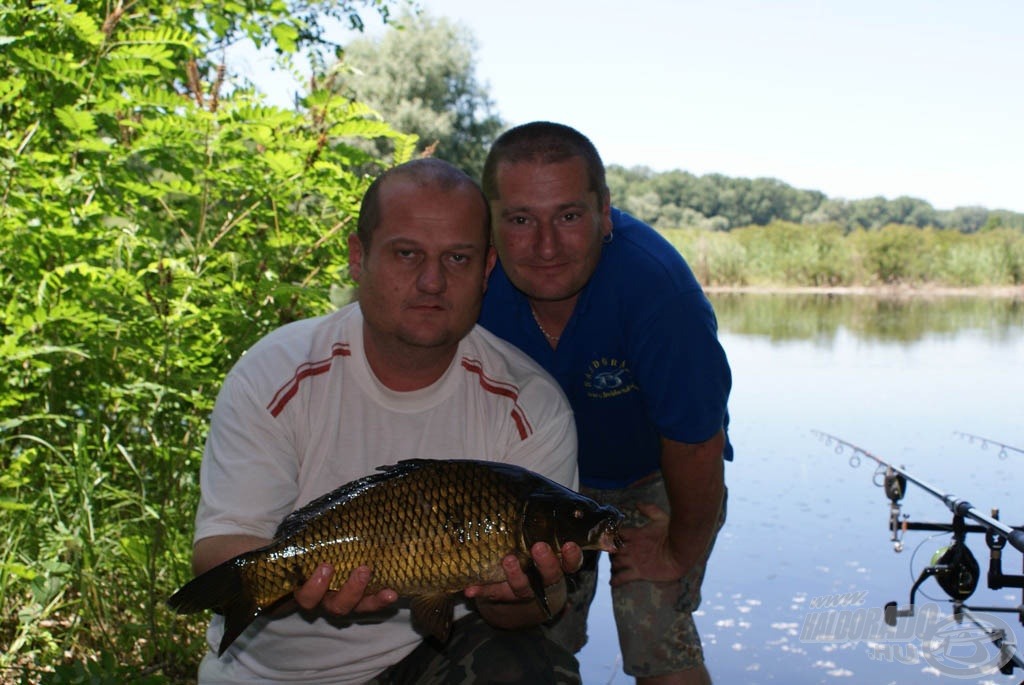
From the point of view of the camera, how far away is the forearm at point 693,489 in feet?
7.86

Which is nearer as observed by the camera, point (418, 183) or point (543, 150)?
point (418, 183)

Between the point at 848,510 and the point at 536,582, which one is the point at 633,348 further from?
the point at 848,510

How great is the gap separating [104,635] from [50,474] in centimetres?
72

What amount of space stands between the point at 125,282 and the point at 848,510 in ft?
16.6

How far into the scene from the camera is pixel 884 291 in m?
23.7

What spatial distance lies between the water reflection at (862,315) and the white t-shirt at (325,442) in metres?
15.2

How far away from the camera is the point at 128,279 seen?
3.14 m

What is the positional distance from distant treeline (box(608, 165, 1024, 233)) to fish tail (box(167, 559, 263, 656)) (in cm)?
2972

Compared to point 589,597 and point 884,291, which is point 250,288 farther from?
point 884,291

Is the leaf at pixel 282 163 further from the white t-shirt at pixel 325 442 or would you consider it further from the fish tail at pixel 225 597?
the fish tail at pixel 225 597

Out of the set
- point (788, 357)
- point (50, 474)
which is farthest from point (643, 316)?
point (788, 357)

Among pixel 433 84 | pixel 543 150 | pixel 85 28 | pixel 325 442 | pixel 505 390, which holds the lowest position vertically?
pixel 325 442

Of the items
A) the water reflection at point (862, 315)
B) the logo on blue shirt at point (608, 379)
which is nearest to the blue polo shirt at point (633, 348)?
the logo on blue shirt at point (608, 379)

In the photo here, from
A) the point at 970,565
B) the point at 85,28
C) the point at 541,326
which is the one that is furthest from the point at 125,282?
the point at 970,565
